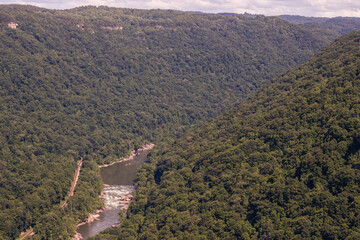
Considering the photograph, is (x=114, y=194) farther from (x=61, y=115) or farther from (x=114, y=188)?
(x=61, y=115)

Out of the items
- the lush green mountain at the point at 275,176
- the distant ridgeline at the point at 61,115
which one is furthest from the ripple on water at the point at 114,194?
the lush green mountain at the point at 275,176

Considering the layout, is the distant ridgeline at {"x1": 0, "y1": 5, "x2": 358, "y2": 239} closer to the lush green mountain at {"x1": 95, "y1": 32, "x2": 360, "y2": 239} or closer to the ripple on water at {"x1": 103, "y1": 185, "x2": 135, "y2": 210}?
the ripple on water at {"x1": 103, "y1": 185, "x2": 135, "y2": 210}

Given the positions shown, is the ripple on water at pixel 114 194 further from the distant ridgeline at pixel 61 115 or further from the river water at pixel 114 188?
the distant ridgeline at pixel 61 115

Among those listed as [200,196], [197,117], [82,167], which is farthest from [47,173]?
[197,117]

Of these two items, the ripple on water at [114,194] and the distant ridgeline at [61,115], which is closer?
the distant ridgeline at [61,115]

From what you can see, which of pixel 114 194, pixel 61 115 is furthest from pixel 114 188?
pixel 61 115

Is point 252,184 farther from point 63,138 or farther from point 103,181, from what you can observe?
point 63,138

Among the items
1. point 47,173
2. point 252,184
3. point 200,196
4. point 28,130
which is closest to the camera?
point 252,184
